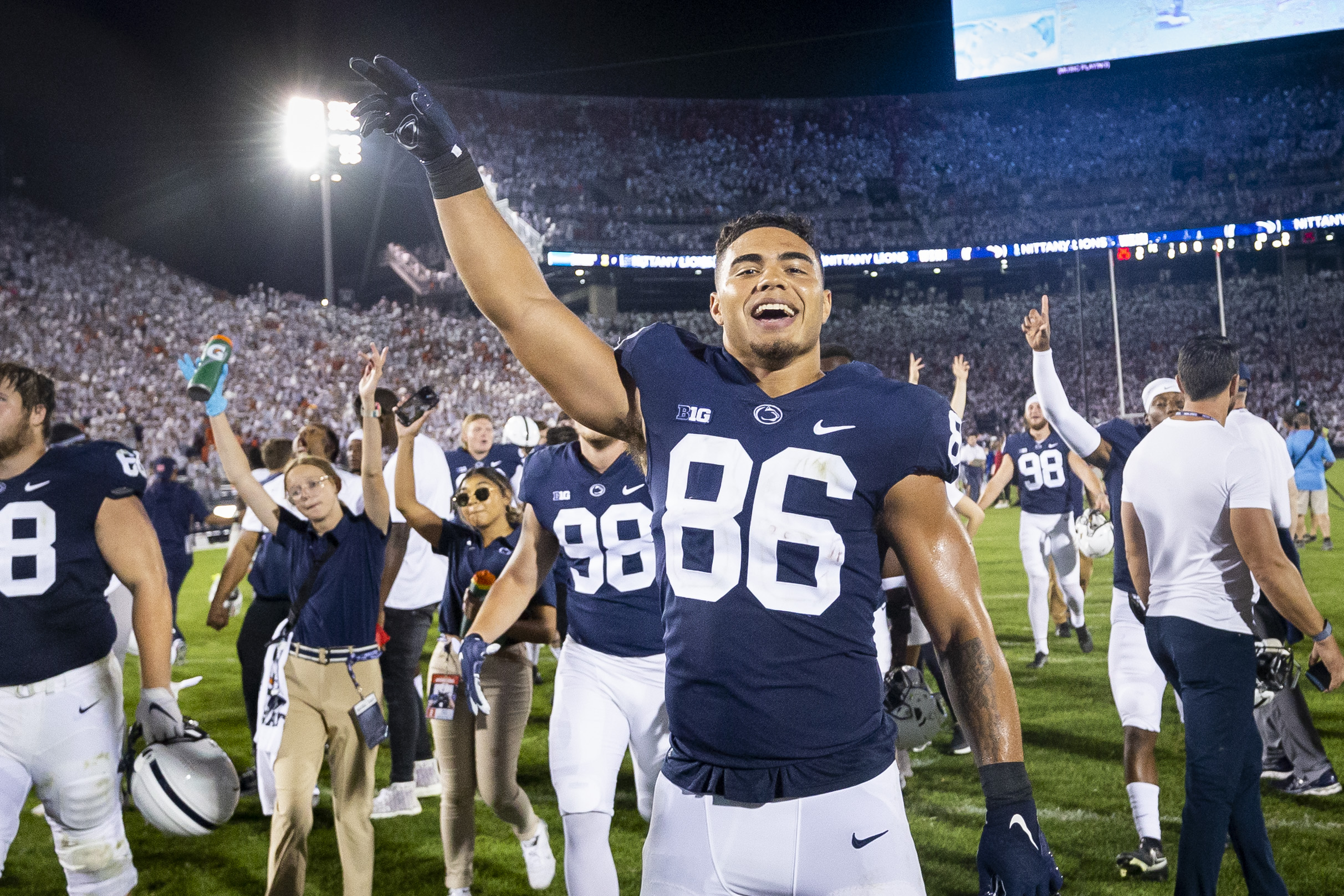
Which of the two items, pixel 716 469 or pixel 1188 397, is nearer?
pixel 716 469

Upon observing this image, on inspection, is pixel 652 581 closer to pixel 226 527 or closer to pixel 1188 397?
pixel 1188 397

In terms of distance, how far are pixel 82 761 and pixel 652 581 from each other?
1.99 m

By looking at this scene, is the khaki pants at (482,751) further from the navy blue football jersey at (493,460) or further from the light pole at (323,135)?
the light pole at (323,135)

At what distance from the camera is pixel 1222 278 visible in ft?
116

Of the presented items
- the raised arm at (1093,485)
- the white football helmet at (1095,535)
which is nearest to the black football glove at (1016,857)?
the white football helmet at (1095,535)

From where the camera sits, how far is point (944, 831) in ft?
16.5

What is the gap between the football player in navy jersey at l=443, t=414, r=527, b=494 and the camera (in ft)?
23.9

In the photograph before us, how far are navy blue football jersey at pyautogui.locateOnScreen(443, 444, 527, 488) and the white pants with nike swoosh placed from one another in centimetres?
549

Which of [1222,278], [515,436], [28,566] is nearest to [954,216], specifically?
[1222,278]

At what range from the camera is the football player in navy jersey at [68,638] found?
3.32 m

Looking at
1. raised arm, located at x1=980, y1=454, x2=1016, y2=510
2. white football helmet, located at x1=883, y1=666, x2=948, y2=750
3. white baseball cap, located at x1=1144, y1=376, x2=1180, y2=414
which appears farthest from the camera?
raised arm, located at x1=980, y1=454, x2=1016, y2=510

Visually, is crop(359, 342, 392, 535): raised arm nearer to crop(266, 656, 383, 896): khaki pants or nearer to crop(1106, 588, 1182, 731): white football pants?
crop(266, 656, 383, 896): khaki pants

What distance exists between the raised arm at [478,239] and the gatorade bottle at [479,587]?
2.47 m

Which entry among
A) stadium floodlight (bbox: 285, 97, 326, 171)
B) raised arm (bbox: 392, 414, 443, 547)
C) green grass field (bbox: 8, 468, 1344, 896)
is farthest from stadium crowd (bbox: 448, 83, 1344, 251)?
raised arm (bbox: 392, 414, 443, 547)
